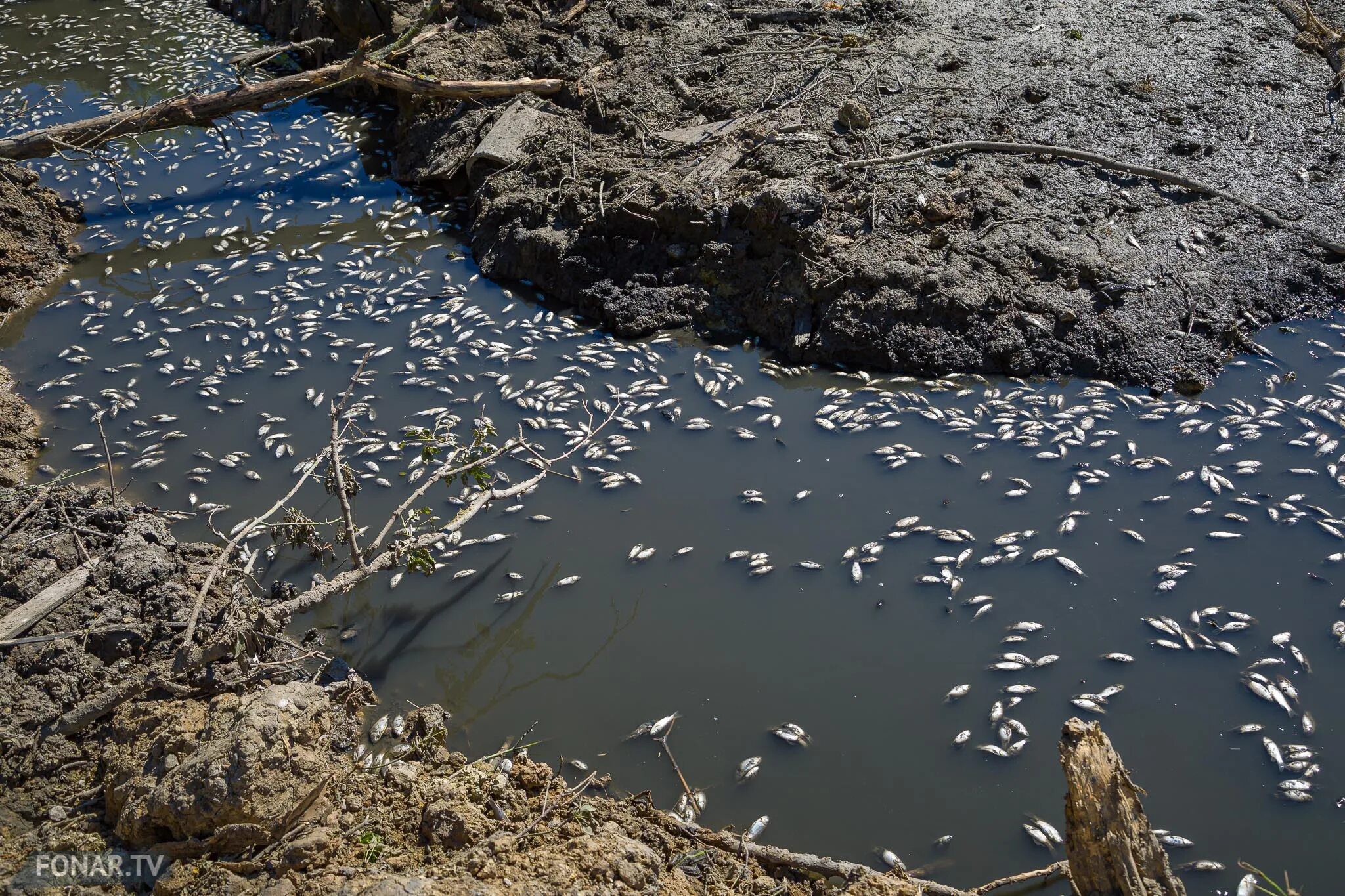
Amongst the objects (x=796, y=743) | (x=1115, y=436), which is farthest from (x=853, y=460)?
(x=796, y=743)

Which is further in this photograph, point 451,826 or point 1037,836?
point 1037,836

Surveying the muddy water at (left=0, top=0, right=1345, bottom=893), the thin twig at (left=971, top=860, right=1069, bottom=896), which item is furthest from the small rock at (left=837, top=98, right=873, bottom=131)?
the thin twig at (left=971, top=860, right=1069, bottom=896)

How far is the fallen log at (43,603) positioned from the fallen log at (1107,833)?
5.97 m

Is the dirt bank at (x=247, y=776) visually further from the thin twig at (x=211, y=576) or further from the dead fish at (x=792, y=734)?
the dead fish at (x=792, y=734)

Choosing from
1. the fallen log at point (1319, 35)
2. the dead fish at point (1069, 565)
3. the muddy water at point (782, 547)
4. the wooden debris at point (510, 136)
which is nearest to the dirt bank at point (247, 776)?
the muddy water at point (782, 547)

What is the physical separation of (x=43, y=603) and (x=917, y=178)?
822 cm

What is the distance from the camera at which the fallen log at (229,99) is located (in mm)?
11234

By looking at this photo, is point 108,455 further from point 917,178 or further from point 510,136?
point 917,178

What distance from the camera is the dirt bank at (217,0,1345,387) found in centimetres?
836

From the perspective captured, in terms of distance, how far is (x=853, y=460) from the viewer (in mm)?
7445

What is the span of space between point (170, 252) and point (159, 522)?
223 inches

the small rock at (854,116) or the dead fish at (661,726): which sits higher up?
the small rock at (854,116)

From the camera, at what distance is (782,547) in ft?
22.3

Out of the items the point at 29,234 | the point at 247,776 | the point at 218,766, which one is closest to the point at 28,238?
the point at 29,234
